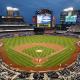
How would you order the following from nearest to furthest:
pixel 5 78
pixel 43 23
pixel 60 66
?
pixel 5 78 → pixel 60 66 → pixel 43 23

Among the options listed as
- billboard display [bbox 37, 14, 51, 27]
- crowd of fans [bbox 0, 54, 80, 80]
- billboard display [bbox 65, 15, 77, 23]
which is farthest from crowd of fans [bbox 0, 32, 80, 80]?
billboard display [bbox 65, 15, 77, 23]

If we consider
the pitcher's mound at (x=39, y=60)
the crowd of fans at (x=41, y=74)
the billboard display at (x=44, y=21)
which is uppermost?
the billboard display at (x=44, y=21)

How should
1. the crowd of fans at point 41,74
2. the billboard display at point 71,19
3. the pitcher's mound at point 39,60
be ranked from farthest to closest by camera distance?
the billboard display at point 71,19
the pitcher's mound at point 39,60
the crowd of fans at point 41,74

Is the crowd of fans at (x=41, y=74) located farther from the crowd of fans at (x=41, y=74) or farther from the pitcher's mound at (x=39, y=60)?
the pitcher's mound at (x=39, y=60)

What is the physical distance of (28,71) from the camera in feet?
130

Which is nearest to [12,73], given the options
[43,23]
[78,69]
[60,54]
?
[78,69]

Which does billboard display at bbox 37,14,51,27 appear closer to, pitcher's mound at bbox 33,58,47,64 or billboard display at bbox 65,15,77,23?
billboard display at bbox 65,15,77,23

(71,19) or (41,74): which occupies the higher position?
(71,19)

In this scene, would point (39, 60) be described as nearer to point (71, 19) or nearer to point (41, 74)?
point (41, 74)

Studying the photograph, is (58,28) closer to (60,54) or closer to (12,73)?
(60,54)

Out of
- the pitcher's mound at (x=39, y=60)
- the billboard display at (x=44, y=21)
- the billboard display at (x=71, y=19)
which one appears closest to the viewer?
the pitcher's mound at (x=39, y=60)

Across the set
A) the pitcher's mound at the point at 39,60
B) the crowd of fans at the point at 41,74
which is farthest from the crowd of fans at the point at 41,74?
the pitcher's mound at the point at 39,60

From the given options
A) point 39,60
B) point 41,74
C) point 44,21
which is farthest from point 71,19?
point 41,74

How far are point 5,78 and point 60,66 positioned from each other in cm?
1250
